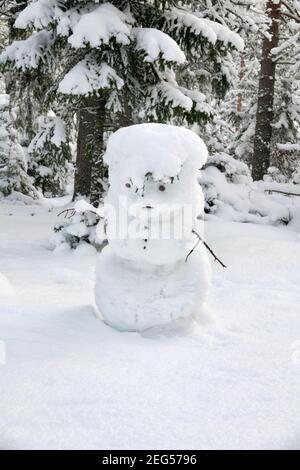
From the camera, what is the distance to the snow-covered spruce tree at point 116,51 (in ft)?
23.0

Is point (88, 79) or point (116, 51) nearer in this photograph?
point (88, 79)

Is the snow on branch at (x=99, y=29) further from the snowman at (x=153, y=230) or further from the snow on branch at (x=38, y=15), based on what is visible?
the snowman at (x=153, y=230)

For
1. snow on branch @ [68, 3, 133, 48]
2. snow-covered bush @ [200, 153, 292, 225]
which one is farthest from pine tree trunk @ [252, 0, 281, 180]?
snow on branch @ [68, 3, 133, 48]

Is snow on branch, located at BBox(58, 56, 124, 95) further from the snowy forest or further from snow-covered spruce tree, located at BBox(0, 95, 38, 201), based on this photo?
snow-covered spruce tree, located at BBox(0, 95, 38, 201)

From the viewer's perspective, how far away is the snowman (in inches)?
170

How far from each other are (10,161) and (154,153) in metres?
10.5

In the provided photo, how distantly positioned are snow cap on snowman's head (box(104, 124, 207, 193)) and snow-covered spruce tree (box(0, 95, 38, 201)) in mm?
9986

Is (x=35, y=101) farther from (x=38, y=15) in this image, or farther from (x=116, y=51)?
(x=116, y=51)

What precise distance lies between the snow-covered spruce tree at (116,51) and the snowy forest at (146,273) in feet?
0.09

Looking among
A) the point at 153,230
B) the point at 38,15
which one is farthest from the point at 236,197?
the point at 153,230

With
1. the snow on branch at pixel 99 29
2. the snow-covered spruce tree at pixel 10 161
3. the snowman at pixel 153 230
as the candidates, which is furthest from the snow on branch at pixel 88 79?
the snow-covered spruce tree at pixel 10 161

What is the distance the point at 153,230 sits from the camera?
438 centimetres

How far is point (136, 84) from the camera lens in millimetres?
8078
